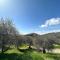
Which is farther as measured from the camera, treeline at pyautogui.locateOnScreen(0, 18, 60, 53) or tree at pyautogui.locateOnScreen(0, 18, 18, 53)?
treeline at pyautogui.locateOnScreen(0, 18, 60, 53)

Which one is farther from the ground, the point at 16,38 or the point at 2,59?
the point at 16,38

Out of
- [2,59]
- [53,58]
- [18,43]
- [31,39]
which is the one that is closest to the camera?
[2,59]

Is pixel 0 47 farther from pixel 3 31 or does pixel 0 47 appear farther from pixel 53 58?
pixel 53 58

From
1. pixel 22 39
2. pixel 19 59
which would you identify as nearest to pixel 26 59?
pixel 19 59

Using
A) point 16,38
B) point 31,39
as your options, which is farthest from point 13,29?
point 31,39

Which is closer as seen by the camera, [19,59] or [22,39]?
[19,59]

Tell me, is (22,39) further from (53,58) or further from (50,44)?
(53,58)

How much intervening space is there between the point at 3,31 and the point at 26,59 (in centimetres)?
624

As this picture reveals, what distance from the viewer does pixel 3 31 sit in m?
18.8

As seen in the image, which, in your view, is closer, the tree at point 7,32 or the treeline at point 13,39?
the tree at point 7,32

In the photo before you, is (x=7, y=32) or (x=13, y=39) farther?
(x=13, y=39)

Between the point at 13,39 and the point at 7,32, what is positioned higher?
the point at 7,32

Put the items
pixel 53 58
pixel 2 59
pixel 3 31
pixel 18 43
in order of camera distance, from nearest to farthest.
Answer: pixel 2 59 < pixel 53 58 < pixel 3 31 < pixel 18 43

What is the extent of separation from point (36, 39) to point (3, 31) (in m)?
A: 6.80
